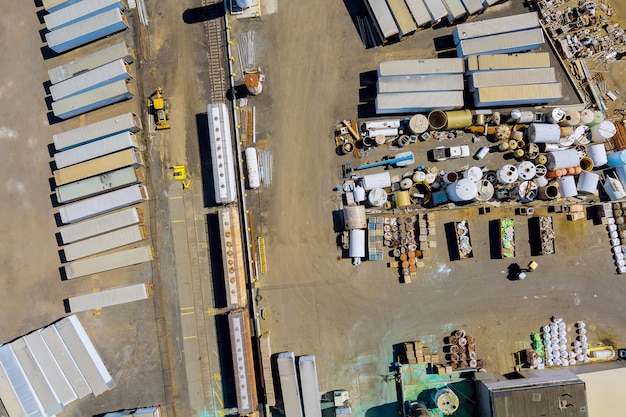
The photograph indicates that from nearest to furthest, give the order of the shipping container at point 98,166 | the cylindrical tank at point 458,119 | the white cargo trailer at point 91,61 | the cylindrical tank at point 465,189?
1. the cylindrical tank at point 465,189
2. the cylindrical tank at point 458,119
3. the shipping container at point 98,166
4. the white cargo trailer at point 91,61

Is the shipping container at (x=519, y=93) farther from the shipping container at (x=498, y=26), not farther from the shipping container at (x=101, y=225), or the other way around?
the shipping container at (x=101, y=225)

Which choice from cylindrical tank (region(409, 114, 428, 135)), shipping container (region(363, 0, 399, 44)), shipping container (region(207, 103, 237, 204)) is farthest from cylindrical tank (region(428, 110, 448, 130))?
shipping container (region(207, 103, 237, 204))

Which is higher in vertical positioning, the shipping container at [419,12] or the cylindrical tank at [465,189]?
the shipping container at [419,12]

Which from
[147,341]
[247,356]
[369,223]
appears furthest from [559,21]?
[147,341]

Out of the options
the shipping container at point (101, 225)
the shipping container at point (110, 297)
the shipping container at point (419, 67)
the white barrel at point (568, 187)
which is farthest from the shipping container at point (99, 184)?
the white barrel at point (568, 187)

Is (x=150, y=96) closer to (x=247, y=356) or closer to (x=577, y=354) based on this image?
(x=247, y=356)

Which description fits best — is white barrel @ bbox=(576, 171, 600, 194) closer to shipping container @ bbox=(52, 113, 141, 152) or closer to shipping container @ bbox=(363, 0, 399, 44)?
shipping container @ bbox=(363, 0, 399, 44)

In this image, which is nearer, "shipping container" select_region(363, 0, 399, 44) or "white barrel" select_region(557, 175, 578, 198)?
"white barrel" select_region(557, 175, 578, 198)
